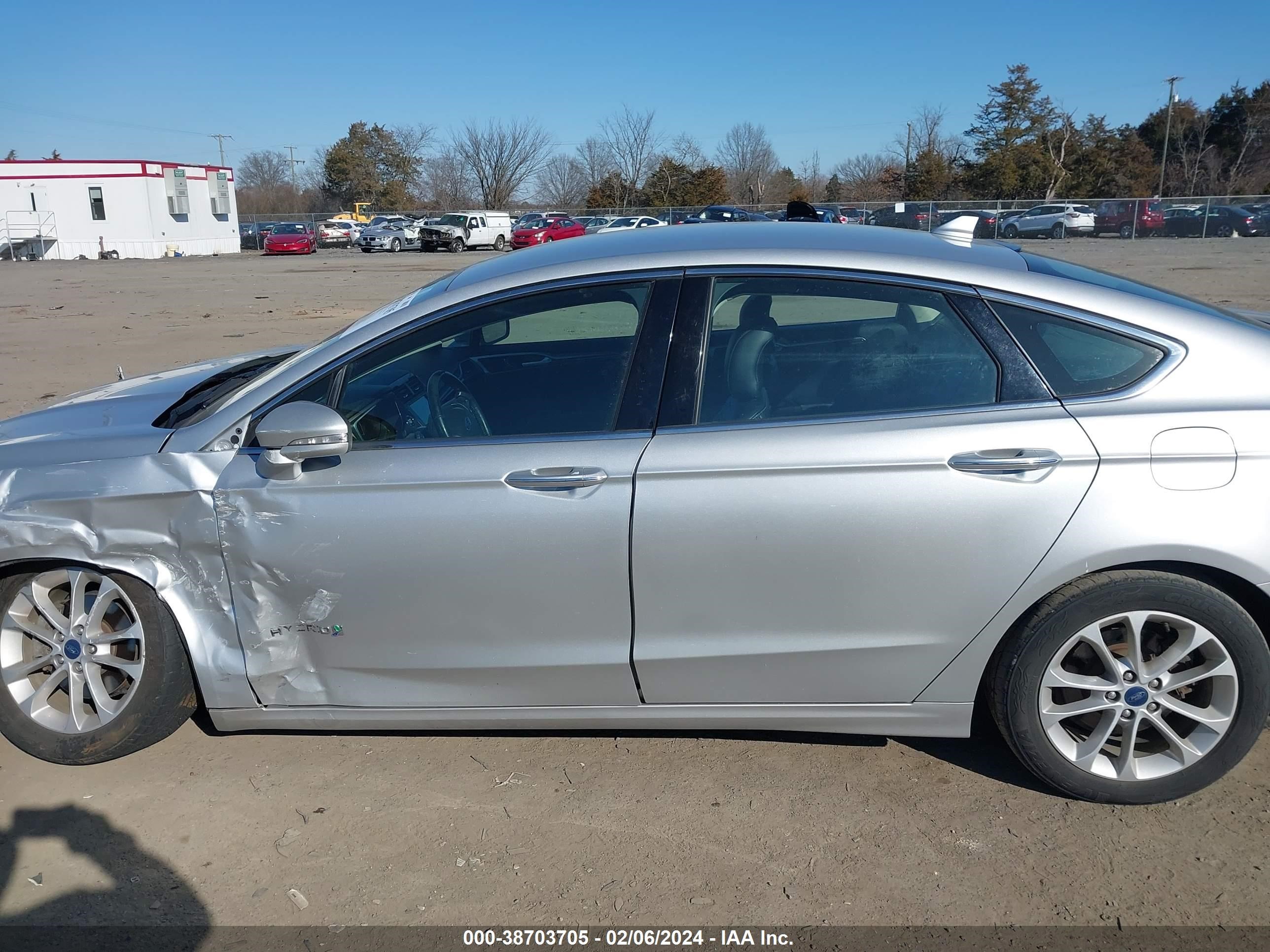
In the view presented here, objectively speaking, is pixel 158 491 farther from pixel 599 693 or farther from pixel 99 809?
pixel 599 693

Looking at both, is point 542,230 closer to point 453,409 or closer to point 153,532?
point 453,409

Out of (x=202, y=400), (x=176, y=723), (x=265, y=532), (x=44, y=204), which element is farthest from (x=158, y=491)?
(x=44, y=204)

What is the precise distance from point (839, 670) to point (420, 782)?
1427 millimetres

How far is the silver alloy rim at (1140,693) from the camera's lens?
2732 millimetres

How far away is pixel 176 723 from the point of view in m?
3.18

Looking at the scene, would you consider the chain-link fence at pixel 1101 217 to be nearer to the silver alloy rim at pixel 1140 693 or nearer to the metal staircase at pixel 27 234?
the metal staircase at pixel 27 234

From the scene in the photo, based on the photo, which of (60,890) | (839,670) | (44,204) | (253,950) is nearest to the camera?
(253,950)

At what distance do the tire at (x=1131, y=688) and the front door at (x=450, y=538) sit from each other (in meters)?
1.18

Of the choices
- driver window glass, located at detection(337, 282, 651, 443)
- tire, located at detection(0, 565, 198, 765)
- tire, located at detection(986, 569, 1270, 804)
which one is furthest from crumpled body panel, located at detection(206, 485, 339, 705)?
tire, located at detection(986, 569, 1270, 804)

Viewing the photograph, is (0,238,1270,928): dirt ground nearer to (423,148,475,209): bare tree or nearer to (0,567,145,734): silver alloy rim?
(0,567,145,734): silver alloy rim

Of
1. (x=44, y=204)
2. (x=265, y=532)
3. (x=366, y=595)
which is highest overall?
(x=44, y=204)

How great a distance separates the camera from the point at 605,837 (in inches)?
111

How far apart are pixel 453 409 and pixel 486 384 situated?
143 mm

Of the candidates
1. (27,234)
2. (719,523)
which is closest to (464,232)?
(27,234)
